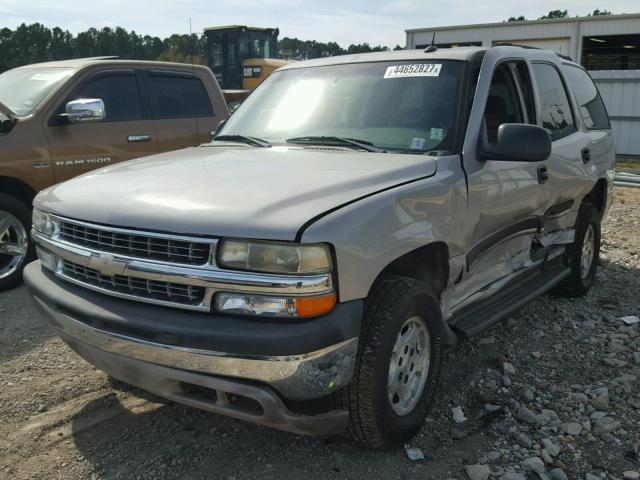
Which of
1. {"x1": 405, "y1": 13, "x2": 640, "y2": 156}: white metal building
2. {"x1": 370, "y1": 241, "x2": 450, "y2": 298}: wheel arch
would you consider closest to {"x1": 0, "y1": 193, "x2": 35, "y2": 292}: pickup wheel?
{"x1": 370, "y1": 241, "x2": 450, "y2": 298}: wheel arch

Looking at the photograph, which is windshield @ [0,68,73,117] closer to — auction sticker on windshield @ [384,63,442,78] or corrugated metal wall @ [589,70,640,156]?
auction sticker on windshield @ [384,63,442,78]

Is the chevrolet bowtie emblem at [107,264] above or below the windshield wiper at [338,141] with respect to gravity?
below

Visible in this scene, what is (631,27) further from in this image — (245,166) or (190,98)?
(245,166)

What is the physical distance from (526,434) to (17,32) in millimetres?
59861

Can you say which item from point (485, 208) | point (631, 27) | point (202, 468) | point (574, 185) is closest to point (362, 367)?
point (202, 468)

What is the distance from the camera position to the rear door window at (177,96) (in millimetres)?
6570

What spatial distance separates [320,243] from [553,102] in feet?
9.68

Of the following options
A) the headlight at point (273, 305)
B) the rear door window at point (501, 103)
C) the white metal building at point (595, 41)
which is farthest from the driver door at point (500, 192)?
the white metal building at point (595, 41)

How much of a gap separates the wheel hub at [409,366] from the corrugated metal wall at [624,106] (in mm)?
15260

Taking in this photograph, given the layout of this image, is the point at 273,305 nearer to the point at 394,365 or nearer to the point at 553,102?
the point at 394,365

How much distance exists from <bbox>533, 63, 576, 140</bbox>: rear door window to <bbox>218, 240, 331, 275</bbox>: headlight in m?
2.58

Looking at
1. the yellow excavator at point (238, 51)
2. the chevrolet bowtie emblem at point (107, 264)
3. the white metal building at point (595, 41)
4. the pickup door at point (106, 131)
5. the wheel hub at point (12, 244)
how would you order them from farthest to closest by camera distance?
the yellow excavator at point (238, 51)
the white metal building at point (595, 41)
the pickup door at point (106, 131)
the wheel hub at point (12, 244)
the chevrolet bowtie emblem at point (107, 264)

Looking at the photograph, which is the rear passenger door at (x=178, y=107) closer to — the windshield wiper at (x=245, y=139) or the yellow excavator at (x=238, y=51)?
the windshield wiper at (x=245, y=139)

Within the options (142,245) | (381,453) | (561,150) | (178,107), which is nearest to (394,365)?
(381,453)
